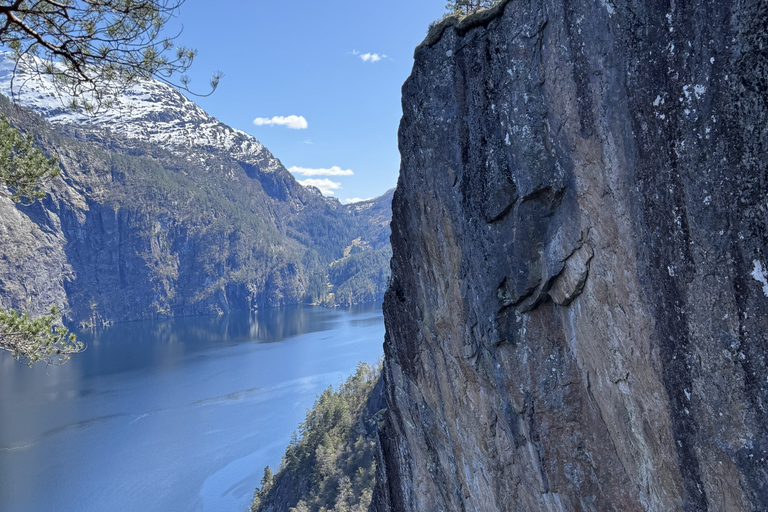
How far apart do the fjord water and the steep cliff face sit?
39.6 metres

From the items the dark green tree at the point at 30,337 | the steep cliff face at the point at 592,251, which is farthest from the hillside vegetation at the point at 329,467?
the steep cliff face at the point at 592,251

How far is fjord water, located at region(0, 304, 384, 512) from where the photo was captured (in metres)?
42.8

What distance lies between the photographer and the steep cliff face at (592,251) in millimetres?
4777

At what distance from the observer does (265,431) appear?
56.0 metres

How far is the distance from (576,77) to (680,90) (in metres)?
1.49

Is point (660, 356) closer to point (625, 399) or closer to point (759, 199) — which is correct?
point (625, 399)

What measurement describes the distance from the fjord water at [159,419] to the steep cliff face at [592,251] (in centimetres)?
3959

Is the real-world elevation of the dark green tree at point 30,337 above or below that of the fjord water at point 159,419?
above

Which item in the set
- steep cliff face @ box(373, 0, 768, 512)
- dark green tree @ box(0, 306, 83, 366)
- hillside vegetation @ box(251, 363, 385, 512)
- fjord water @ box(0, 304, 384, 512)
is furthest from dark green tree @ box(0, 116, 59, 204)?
fjord water @ box(0, 304, 384, 512)

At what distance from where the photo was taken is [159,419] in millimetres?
60000

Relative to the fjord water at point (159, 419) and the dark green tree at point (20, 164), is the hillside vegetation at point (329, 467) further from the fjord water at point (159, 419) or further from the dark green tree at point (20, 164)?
the dark green tree at point (20, 164)

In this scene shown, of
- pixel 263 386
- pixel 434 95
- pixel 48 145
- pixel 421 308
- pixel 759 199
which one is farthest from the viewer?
pixel 48 145

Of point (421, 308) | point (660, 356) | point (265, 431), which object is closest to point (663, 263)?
point (660, 356)

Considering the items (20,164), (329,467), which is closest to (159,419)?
(329,467)
